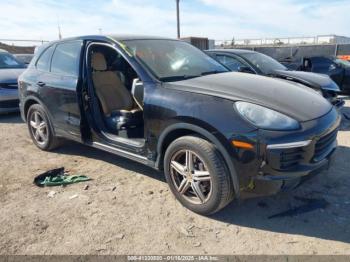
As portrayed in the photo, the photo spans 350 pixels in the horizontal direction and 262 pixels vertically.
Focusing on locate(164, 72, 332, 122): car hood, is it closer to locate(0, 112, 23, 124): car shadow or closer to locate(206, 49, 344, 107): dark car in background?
locate(206, 49, 344, 107): dark car in background

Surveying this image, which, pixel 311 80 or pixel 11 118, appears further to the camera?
pixel 11 118

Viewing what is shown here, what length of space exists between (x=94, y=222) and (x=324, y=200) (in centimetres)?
239

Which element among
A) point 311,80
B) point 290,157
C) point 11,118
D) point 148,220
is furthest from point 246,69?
point 11,118

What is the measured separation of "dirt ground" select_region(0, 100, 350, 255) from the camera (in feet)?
9.05

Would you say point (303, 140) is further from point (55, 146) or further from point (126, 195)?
point (55, 146)

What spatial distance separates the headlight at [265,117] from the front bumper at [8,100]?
6615mm

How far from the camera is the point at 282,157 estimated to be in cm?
268

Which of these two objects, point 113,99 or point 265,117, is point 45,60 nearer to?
point 113,99

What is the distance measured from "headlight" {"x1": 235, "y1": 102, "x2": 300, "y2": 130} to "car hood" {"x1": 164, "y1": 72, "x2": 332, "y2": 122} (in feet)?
0.21

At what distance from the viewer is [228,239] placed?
2842 mm

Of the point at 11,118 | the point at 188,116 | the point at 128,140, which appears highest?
the point at 188,116

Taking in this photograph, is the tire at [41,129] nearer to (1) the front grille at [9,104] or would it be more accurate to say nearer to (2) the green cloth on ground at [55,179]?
(2) the green cloth on ground at [55,179]

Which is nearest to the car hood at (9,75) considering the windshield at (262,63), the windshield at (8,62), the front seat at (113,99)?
→ the windshield at (8,62)

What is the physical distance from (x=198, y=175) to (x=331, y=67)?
8.42 meters
